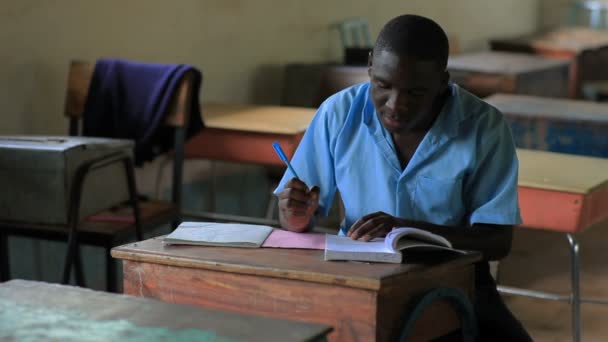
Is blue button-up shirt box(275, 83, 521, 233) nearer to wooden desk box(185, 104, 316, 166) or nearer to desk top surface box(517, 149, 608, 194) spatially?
desk top surface box(517, 149, 608, 194)

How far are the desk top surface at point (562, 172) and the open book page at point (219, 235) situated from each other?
1.20 meters

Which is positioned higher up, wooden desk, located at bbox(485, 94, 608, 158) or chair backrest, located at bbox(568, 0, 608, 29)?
chair backrest, located at bbox(568, 0, 608, 29)

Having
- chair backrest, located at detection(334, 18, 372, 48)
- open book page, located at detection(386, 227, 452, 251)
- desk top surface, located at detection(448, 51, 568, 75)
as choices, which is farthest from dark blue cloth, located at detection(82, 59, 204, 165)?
chair backrest, located at detection(334, 18, 372, 48)

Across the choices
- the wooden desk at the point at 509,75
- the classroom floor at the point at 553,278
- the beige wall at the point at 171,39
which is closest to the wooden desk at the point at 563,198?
the classroom floor at the point at 553,278

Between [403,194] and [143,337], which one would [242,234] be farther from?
Result: [143,337]

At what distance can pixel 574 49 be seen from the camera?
6527 mm

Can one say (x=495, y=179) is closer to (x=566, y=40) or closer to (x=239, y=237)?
(x=239, y=237)

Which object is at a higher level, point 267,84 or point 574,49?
point 574,49

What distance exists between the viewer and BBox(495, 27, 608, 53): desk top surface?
6650 mm

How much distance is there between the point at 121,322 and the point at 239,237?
20.8 inches

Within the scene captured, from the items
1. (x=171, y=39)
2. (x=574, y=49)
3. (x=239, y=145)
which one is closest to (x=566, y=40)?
(x=574, y=49)

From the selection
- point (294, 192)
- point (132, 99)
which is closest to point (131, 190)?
point (132, 99)

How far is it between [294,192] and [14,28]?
178cm

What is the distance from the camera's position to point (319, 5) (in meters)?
5.45
